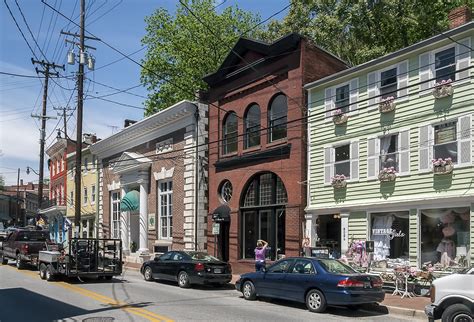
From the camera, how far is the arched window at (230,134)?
24.5m

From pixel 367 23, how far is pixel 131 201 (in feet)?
55.4

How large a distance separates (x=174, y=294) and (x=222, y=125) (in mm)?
11179

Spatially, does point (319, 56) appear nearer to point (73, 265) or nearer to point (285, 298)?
point (285, 298)

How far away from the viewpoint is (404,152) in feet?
55.0

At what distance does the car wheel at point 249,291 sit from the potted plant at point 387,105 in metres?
7.46

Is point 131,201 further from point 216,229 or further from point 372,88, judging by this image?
point 372,88

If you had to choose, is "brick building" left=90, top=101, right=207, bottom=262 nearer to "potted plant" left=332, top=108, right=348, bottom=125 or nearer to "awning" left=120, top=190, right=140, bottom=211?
"awning" left=120, top=190, right=140, bottom=211

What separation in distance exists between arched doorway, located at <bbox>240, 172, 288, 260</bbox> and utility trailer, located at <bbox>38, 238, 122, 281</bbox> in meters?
6.16

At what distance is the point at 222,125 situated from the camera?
2523 cm

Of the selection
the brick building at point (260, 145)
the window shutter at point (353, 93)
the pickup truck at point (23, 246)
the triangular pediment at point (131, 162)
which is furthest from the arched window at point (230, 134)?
the pickup truck at point (23, 246)

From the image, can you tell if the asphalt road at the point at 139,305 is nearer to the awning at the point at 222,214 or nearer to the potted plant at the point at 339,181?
Answer: the potted plant at the point at 339,181

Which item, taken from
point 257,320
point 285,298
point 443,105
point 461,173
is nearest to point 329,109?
point 443,105

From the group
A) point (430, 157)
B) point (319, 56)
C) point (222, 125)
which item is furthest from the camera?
point (222, 125)

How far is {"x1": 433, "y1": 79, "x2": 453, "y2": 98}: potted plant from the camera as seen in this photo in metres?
15.5
